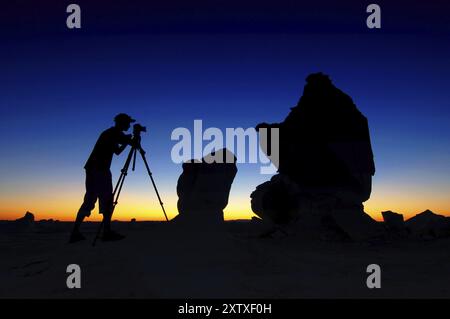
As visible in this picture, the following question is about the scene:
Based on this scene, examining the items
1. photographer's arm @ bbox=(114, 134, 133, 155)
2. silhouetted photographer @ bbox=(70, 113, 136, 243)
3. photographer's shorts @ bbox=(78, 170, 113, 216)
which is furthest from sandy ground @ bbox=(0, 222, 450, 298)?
photographer's arm @ bbox=(114, 134, 133, 155)

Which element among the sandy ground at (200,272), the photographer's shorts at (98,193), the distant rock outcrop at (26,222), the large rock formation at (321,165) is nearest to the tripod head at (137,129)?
the photographer's shorts at (98,193)

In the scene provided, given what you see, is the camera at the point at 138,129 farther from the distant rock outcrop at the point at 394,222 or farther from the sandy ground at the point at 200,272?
the distant rock outcrop at the point at 394,222

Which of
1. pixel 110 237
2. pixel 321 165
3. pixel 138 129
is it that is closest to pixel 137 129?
pixel 138 129

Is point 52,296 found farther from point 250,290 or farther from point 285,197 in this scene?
point 285,197

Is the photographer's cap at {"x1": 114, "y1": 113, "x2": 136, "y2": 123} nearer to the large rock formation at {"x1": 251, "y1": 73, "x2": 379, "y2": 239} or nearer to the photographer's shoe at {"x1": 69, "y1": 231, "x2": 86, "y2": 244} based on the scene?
the photographer's shoe at {"x1": 69, "y1": 231, "x2": 86, "y2": 244}

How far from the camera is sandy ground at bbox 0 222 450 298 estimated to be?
627 cm

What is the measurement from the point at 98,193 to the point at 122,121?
1.93m

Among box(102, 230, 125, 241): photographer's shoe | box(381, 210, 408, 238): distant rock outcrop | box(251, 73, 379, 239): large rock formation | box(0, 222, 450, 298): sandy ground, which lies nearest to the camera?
box(0, 222, 450, 298): sandy ground

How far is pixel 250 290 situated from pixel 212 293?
67 cm

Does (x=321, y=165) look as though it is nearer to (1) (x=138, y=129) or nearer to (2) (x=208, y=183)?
(2) (x=208, y=183)

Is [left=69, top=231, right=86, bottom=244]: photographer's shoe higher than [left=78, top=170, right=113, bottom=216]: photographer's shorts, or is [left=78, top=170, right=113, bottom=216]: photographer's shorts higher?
[left=78, top=170, right=113, bottom=216]: photographer's shorts

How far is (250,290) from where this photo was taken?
249 inches

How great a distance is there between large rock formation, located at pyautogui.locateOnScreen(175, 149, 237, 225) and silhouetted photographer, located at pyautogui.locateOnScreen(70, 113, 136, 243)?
3.04 m

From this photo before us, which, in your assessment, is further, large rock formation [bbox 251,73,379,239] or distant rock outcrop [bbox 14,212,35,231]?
distant rock outcrop [bbox 14,212,35,231]
